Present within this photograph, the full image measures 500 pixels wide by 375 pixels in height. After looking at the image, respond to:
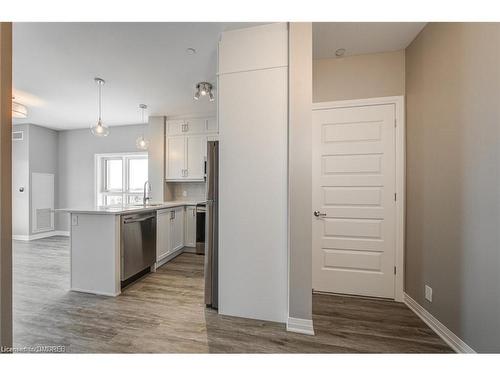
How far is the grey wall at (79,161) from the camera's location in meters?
5.54

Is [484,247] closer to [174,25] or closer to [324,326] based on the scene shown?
[324,326]

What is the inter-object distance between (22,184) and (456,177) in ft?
25.6

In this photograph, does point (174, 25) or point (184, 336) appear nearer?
point (184, 336)

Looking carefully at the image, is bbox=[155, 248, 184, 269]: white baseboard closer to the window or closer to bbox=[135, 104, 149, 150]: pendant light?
bbox=[135, 104, 149, 150]: pendant light

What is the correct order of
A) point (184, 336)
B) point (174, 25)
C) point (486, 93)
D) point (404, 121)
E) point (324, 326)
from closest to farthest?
point (486, 93)
point (184, 336)
point (324, 326)
point (174, 25)
point (404, 121)

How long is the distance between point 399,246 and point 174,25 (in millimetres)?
3209

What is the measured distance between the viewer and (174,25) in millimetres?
2029

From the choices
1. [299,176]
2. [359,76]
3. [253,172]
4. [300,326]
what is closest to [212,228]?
[253,172]

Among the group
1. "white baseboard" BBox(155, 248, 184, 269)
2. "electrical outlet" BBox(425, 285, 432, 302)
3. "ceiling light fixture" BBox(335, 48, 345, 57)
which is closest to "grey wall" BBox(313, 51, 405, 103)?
"ceiling light fixture" BBox(335, 48, 345, 57)

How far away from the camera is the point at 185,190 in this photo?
16.0 ft

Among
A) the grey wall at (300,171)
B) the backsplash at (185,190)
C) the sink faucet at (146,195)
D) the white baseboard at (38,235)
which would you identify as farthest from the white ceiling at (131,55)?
the white baseboard at (38,235)

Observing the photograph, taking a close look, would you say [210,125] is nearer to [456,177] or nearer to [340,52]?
[340,52]

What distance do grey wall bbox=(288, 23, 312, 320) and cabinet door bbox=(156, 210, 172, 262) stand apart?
7.53ft
